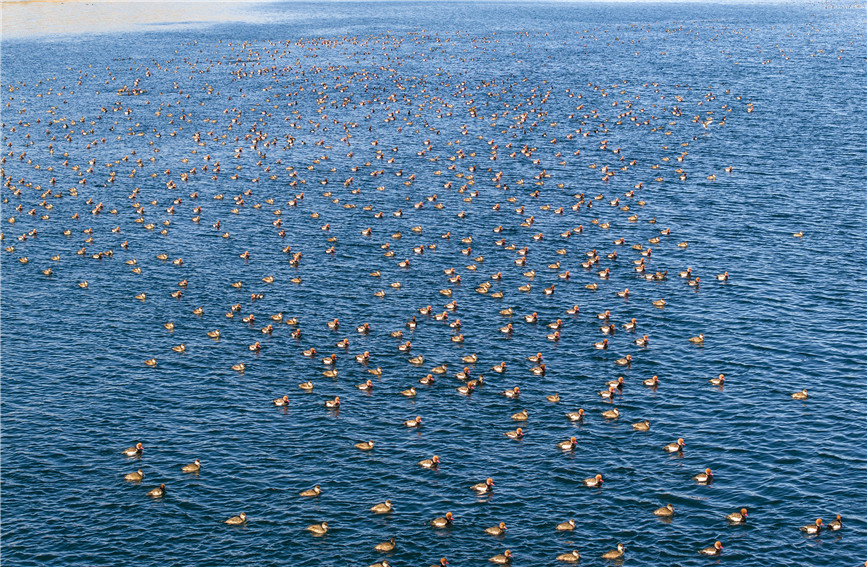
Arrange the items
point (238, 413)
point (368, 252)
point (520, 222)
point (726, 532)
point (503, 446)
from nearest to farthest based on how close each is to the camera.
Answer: point (726, 532)
point (503, 446)
point (238, 413)
point (368, 252)
point (520, 222)

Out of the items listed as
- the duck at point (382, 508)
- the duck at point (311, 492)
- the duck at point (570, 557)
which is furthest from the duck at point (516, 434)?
the duck at point (311, 492)

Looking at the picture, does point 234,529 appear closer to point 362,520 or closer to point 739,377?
point 362,520

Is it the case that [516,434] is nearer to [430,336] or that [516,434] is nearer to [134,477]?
[430,336]

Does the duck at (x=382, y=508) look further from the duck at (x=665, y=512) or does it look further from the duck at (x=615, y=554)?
the duck at (x=665, y=512)

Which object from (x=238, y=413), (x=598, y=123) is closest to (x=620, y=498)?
(x=238, y=413)

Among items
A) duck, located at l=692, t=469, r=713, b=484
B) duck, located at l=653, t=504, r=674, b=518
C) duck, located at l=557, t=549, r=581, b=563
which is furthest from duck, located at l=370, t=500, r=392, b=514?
duck, located at l=692, t=469, r=713, b=484

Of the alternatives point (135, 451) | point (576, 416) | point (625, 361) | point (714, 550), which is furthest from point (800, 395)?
point (135, 451)
